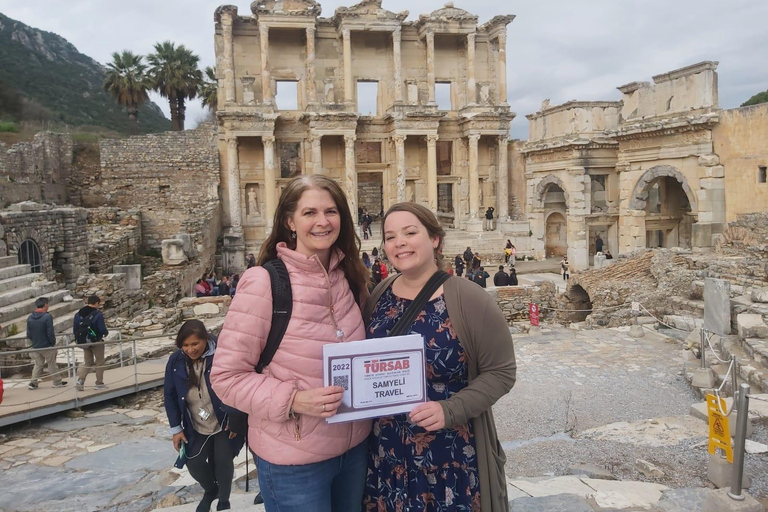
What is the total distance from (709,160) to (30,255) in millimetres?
20079

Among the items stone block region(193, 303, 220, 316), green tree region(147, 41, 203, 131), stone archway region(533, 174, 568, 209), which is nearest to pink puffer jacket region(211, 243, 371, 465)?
stone block region(193, 303, 220, 316)

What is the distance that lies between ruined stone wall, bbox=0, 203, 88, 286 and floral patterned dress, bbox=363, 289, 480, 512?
14464 millimetres

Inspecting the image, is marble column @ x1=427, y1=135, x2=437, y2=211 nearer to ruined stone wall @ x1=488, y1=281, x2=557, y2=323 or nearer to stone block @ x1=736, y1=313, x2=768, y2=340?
ruined stone wall @ x1=488, y1=281, x2=557, y2=323

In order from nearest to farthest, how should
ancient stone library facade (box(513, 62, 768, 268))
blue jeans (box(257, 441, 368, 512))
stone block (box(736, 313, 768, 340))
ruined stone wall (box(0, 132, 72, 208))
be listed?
blue jeans (box(257, 441, 368, 512)) < stone block (box(736, 313, 768, 340)) < ancient stone library facade (box(513, 62, 768, 268)) < ruined stone wall (box(0, 132, 72, 208))

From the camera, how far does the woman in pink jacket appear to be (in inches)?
96.7

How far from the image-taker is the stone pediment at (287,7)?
1043 inches

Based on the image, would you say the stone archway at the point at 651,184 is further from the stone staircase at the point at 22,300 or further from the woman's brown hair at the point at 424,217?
the woman's brown hair at the point at 424,217

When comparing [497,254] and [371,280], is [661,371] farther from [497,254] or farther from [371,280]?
[497,254]

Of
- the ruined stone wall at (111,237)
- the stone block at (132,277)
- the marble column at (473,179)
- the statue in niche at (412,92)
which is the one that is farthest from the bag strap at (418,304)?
the statue in niche at (412,92)

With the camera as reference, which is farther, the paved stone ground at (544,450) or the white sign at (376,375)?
the paved stone ground at (544,450)

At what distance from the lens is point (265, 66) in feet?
87.7

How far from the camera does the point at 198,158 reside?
30.0 meters

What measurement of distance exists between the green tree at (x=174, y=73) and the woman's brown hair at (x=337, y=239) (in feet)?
137

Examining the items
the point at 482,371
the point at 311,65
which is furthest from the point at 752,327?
the point at 311,65
